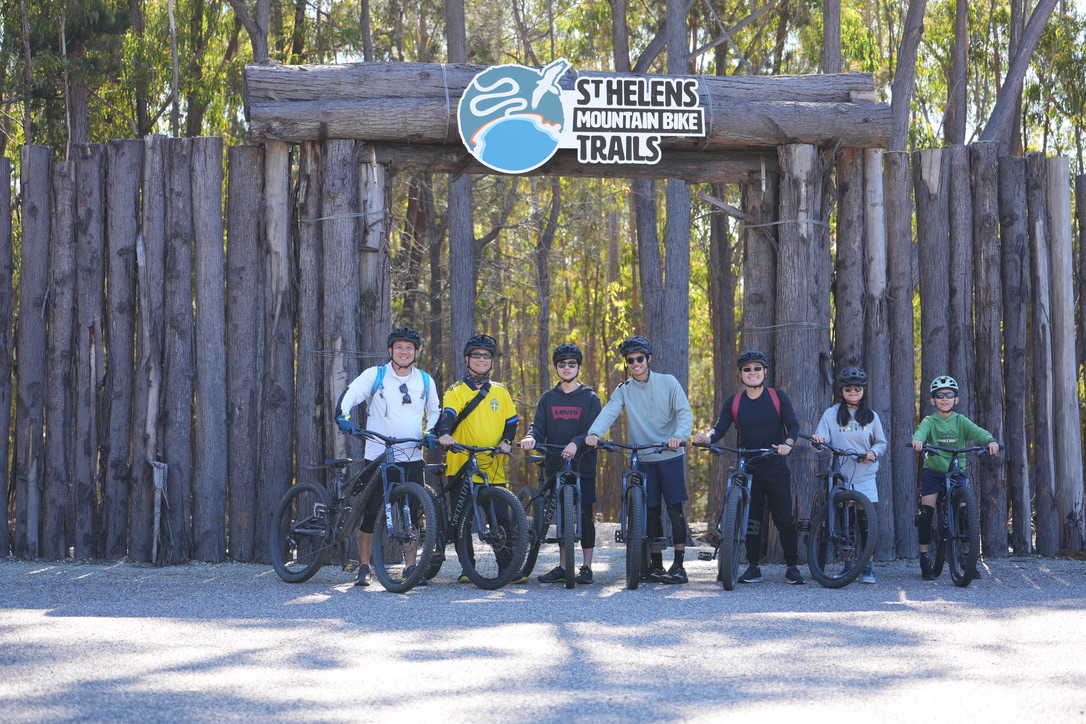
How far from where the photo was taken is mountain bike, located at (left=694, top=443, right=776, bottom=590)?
8.44 m

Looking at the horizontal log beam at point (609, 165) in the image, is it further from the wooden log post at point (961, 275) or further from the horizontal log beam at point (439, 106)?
the wooden log post at point (961, 275)

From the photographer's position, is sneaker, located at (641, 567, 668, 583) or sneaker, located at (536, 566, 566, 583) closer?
sneaker, located at (536, 566, 566, 583)

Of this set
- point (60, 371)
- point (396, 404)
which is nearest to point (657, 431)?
point (396, 404)

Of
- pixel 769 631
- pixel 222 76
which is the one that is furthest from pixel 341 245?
pixel 222 76

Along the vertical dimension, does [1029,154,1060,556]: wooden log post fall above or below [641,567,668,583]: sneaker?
above

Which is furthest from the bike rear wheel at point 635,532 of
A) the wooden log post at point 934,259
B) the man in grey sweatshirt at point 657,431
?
the wooden log post at point 934,259

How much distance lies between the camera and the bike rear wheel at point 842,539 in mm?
8516

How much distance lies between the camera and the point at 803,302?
10125 millimetres

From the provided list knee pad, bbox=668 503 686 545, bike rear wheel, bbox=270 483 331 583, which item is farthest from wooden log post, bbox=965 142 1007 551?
bike rear wheel, bbox=270 483 331 583

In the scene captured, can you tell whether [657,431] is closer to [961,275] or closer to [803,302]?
[803,302]

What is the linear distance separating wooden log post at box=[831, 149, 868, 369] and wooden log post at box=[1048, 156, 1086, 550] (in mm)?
1789

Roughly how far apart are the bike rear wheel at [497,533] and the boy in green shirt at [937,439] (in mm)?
3103

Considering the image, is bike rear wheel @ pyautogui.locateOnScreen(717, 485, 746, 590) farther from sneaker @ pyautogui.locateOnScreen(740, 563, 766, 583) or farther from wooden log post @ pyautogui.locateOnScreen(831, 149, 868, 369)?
wooden log post @ pyautogui.locateOnScreen(831, 149, 868, 369)

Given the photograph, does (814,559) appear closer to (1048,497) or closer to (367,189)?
(1048,497)
